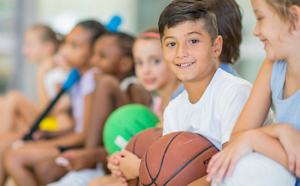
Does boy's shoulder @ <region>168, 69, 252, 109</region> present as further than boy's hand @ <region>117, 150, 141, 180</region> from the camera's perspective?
No

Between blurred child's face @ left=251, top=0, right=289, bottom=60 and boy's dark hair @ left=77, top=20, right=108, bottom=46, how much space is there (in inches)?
60.3

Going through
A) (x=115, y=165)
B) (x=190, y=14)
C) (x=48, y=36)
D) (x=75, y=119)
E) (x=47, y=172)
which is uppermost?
(x=190, y=14)

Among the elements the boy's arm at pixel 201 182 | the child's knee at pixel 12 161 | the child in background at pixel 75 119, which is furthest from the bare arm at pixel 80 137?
the boy's arm at pixel 201 182

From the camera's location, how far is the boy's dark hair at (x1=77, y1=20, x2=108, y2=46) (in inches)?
91.3

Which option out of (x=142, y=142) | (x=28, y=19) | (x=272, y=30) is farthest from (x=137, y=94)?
(x=28, y=19)

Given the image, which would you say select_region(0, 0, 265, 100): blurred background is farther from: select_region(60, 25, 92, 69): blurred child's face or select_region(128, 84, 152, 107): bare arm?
select_region(128, 84, 152, 107): bare arm

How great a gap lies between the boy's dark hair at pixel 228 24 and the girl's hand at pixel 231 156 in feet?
1.74

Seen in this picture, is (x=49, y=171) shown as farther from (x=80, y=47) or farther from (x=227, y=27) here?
(x=227, y=27)

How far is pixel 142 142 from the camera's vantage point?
1277 millimetres

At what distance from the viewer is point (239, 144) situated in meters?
0.86

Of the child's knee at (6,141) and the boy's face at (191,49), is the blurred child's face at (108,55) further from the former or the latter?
the boy's face at (191,49)

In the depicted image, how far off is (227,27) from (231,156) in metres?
0.66

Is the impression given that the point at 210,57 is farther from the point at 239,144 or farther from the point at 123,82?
the point at 123,82

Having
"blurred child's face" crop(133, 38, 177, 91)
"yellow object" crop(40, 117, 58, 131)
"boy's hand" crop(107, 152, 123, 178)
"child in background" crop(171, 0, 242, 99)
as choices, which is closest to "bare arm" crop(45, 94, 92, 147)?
"yellow object" crop(40, 117, 58, 131)
